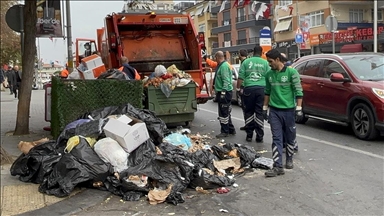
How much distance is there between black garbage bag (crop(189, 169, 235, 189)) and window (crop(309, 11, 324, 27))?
38237 millimetres

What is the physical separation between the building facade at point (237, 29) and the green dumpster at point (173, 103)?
43271 mm

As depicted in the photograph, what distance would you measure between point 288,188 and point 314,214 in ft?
3.07

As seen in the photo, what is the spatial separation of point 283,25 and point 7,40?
2670cm

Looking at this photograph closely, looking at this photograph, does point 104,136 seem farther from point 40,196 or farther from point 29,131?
point 29,131

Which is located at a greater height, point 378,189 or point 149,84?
point 149,84

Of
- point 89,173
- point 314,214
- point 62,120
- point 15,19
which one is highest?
point 15,19

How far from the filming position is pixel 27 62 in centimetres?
961

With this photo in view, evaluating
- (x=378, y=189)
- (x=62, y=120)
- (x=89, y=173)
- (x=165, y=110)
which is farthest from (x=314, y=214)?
(x=165, y=110)

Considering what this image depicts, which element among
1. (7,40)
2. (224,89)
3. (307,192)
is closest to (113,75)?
(224,89)

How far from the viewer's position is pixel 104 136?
6.30 meters

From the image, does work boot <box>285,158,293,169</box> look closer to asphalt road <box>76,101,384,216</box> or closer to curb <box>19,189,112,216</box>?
asphalt road <box>76,101,384,216</box>

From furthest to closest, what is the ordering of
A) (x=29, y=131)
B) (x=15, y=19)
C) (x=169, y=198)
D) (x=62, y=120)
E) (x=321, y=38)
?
(x=321, y=38) < (x=29, y=131) < (x=15, y=19) < (x=62, y=120) < (x=169, y=198)

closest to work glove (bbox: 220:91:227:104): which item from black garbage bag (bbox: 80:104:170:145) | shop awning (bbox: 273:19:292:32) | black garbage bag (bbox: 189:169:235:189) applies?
black garbage bag (bbox: 80:104:170:145)

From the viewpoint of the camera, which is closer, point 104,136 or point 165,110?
point 104,136
